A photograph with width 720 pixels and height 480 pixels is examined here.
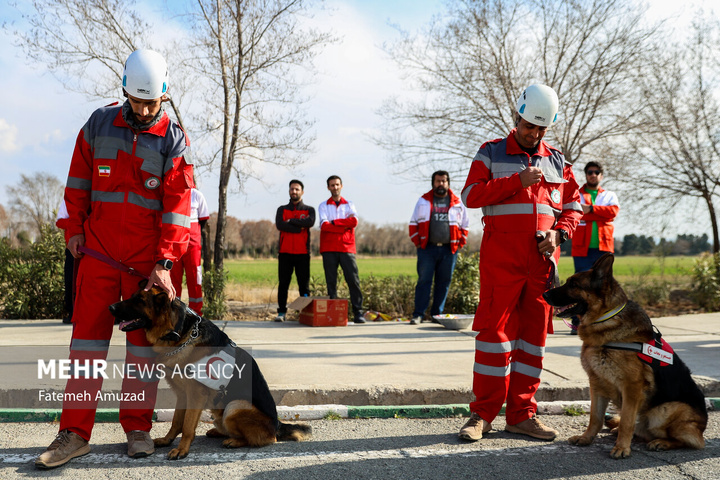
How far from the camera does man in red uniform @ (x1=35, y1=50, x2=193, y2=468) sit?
348 cm

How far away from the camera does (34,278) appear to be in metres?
9.11

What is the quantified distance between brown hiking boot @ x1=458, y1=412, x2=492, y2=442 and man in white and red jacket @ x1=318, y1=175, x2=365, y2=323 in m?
5.51

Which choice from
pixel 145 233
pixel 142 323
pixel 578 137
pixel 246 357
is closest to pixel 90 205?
pixel 145 233

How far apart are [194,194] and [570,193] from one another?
552 centimetres

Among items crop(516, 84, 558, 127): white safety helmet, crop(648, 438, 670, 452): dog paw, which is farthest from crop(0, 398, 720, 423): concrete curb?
crop(516, 84, 558, 127): white safety helmet

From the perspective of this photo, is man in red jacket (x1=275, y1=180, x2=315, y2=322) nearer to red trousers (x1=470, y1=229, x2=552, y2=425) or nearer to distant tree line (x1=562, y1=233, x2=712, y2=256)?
red trousers (x1=470, y1=229, x2=552, y2=425)

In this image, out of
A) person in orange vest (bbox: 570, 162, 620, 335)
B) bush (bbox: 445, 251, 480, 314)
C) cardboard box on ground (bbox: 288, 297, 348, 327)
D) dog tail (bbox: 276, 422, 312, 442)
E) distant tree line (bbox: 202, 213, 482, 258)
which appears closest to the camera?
dog tail (bbox: 276, 422, 312, 442)

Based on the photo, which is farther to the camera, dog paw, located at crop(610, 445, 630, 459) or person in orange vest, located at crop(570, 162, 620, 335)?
person in orange vest, located at crop(570, 162, 620, 335)

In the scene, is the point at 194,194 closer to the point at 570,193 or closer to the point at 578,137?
the point at 570,193

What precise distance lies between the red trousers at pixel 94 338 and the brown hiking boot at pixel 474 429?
2.15 metres

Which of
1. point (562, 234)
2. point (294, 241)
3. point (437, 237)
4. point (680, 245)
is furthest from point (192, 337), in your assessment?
point (680, 245)

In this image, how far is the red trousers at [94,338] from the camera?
137 inches

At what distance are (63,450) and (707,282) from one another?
12.5 metres

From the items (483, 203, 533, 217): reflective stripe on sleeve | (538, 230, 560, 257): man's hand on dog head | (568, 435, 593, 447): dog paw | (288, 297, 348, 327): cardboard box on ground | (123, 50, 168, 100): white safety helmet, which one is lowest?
(568, 435, 593, 447): dog paw
